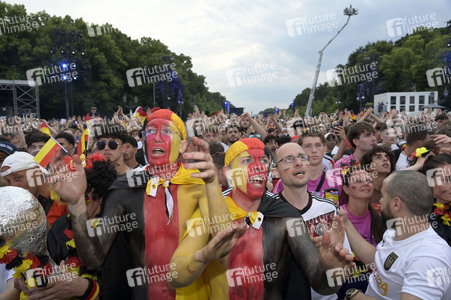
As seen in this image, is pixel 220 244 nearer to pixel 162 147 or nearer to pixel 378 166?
pixel 162 147

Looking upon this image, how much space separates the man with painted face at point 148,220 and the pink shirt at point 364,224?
5.81 ft

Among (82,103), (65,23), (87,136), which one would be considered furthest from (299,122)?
(65,23)

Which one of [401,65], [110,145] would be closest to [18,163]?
[110,145]

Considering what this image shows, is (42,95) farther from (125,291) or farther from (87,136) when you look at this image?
(125,291)

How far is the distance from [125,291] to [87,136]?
149 inches

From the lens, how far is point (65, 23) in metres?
37.8

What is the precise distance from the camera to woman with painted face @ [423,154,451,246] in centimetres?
319

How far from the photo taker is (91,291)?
2.60 metres

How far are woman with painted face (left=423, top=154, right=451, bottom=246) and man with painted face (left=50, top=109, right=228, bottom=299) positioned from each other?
2.19 metres

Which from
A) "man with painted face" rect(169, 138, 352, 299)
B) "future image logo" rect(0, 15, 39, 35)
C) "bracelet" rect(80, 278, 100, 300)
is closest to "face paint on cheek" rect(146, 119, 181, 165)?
"man with painted face" rect(169, 138, 352, 299)

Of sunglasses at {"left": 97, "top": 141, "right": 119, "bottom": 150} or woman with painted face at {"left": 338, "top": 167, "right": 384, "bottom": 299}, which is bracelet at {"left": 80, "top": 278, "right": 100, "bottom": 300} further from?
woman with painted face at {"left": 338, "top": 167, "right": 384, "bottom": 299}

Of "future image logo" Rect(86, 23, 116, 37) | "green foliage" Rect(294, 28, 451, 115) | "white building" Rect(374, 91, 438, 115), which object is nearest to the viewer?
"future image logo" Rect(86, 23, 116, 37)

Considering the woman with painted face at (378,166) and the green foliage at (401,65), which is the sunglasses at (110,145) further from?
the green foliage at (401,65)

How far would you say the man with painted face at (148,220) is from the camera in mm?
2555
